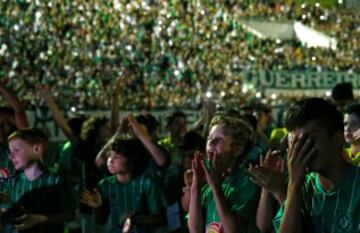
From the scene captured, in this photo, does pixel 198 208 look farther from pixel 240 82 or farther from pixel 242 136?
pixel 240 82

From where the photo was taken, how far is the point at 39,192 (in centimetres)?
593

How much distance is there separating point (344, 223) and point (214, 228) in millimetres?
1235

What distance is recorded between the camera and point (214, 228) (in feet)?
14.2

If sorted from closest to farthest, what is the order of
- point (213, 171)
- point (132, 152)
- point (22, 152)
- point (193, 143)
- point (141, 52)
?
point (213, 171) → point (132, 152) → point (22, 152) → point (193, 143) → point (141, 52)

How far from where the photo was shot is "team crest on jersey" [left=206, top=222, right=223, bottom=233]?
14.1 feet

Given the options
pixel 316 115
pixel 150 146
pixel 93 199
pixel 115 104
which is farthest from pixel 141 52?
pixel 316 115

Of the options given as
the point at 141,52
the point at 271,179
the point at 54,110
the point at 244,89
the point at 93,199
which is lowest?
the point at 93,199

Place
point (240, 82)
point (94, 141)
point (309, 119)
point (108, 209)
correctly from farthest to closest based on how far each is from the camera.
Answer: point (240, 82) < point (94, 141) < point (108, 209) < point (309, 119)

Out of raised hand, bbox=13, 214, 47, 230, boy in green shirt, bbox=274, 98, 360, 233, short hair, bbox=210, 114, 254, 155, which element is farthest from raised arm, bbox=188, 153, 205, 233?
raised hand, bbox=13, 214, 47, 230

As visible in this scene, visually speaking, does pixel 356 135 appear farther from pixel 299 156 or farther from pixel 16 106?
pixel 16 106

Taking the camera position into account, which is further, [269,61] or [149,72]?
[269,61]

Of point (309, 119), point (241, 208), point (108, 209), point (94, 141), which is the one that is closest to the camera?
point (309, 119)

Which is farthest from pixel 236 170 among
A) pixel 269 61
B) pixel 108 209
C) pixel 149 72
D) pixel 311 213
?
pixel 269 61

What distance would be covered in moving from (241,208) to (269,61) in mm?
25464
